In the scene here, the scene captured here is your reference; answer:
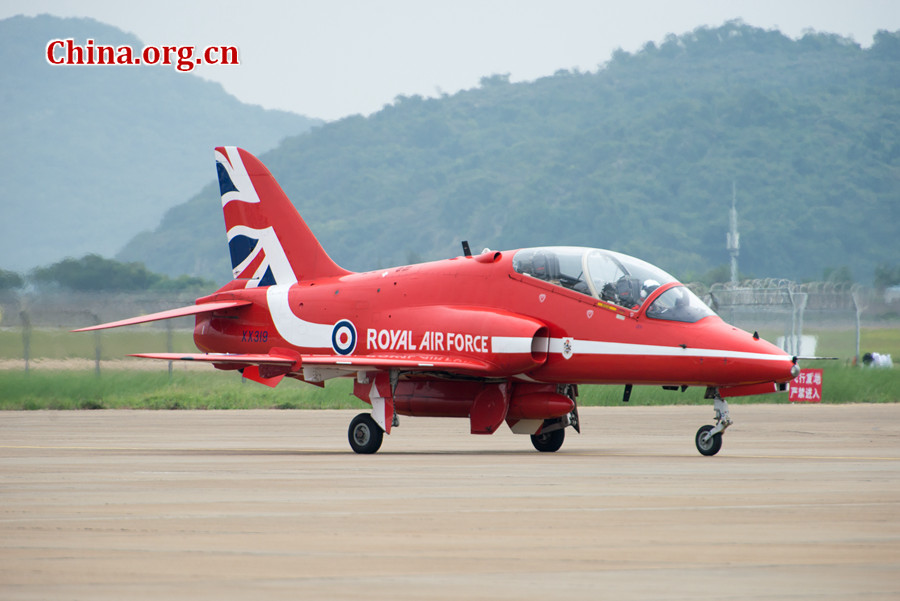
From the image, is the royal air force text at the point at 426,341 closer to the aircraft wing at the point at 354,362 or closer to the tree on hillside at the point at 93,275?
the aircraft wing at the point at 354,362

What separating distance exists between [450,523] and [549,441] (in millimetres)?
8577

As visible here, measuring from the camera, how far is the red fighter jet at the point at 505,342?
1585 centimetres

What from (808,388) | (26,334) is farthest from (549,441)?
(26,334)

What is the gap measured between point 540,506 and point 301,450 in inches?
314

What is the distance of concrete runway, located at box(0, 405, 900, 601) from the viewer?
6.81 meters

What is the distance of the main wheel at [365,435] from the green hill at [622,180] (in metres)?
91.3

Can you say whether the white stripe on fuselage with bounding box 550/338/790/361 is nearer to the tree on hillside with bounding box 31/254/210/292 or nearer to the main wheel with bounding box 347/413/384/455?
the main wheel with bounding box 347/413/384/455

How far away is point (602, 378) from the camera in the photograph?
54.3ft

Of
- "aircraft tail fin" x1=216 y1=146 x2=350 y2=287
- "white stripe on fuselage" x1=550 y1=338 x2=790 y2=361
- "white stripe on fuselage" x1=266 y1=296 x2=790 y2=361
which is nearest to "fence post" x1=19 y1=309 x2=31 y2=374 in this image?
"aircraft tail fin" x1=216 y1=146 x2=350 y2=287

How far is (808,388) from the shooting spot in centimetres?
3133

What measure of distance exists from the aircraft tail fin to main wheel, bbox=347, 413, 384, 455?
3.74m

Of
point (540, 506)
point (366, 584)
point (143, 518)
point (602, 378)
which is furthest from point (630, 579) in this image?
point (602, 378)

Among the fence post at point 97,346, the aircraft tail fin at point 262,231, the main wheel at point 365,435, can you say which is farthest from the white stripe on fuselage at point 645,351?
the fence post at point 97,346

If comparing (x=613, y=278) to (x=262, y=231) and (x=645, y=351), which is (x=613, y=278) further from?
(x=262, y=231)
